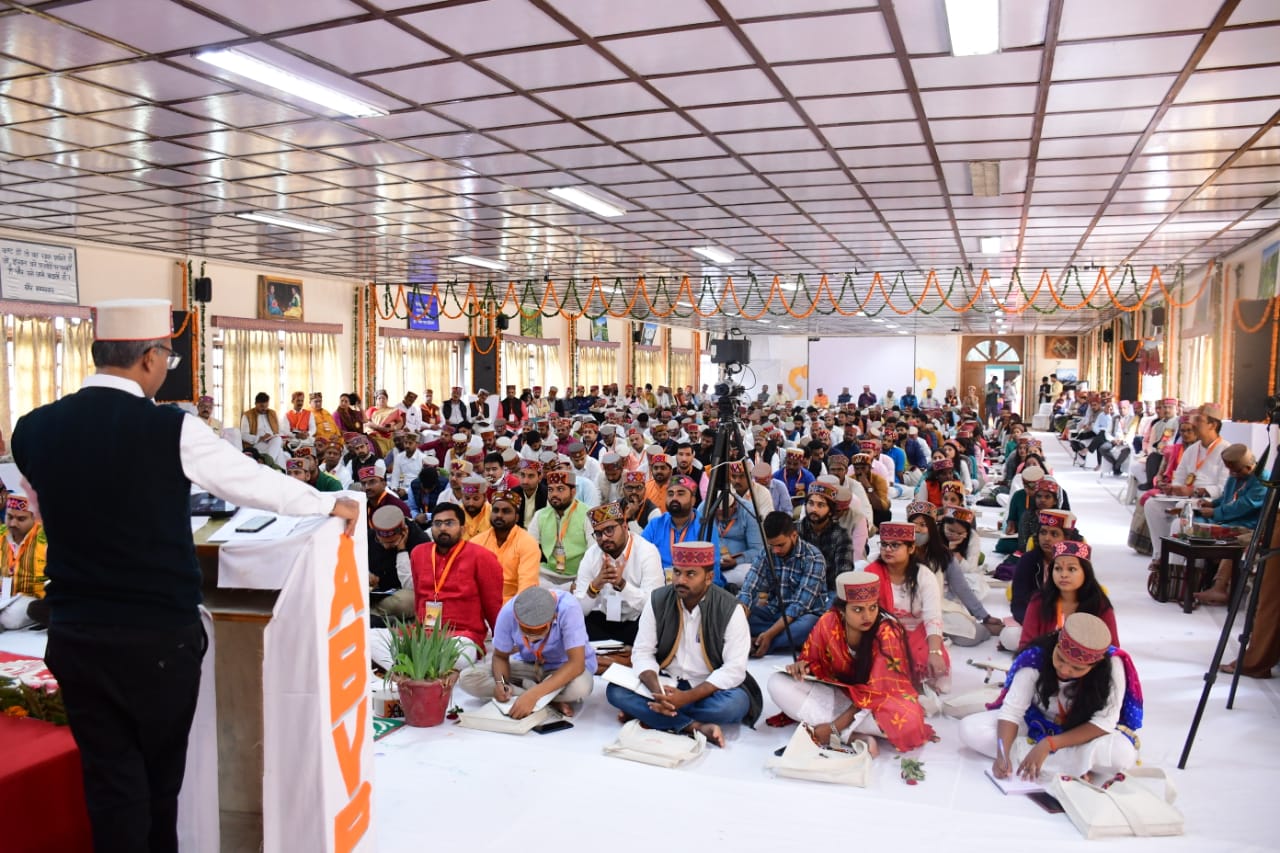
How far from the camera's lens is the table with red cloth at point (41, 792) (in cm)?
226

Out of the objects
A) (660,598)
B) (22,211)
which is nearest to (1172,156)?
(660,598)

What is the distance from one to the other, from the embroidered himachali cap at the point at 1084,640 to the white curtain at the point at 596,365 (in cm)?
1833

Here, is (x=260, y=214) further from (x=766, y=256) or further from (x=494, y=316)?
(x=494, y=316)

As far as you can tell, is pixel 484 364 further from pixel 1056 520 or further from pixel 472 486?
pixel 1056 520

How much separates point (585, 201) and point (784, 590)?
396 centimetres

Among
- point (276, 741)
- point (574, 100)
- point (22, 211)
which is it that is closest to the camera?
point (276, 741)

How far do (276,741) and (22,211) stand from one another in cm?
792

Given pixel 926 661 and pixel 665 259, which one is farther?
pixel 665 259

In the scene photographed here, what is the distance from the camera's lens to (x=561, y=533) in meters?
5.93

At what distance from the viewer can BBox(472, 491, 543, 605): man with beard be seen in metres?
5.10

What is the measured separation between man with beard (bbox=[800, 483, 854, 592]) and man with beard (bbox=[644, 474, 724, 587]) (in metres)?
0.56

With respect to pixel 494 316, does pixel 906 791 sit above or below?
below

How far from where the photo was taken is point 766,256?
36.6 ft

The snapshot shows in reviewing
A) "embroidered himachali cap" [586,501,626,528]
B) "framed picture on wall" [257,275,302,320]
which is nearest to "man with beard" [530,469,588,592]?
"embroidered himachali cap" [586,501,626,528]
